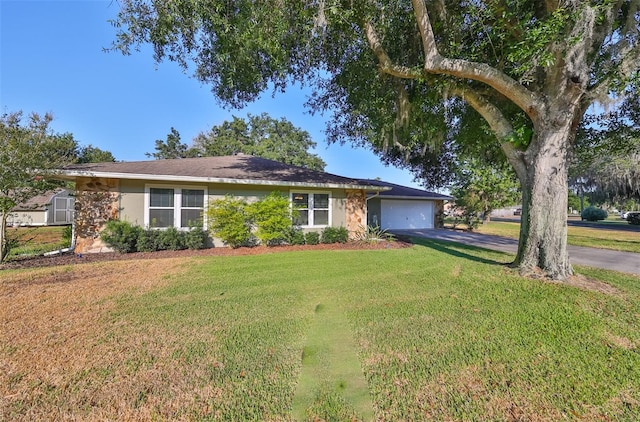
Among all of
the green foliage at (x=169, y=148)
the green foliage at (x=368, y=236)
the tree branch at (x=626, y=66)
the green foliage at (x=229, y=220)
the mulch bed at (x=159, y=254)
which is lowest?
the mulch bed at (x=159, y=254)

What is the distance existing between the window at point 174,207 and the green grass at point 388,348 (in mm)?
4245

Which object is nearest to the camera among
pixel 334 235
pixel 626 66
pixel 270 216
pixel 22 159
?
pixel 626 66

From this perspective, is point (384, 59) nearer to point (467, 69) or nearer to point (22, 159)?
point (467, 69)

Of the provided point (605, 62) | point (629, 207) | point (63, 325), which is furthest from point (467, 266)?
point (629, 207)

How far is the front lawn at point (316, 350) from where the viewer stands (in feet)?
7.09

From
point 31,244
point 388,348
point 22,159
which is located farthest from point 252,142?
point 388,348

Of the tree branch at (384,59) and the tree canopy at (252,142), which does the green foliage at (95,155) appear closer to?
the tree canopy at (252,142)

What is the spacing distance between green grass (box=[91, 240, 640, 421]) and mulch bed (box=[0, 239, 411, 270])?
10.2ft

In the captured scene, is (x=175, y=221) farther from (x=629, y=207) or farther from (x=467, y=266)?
(x=629, y=207)

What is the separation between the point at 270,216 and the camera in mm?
9523

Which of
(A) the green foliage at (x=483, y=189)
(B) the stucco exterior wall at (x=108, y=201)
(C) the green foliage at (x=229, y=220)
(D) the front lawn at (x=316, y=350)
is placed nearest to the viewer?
(D) the front lawn at (x=316, y=350)

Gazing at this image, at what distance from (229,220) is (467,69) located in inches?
302

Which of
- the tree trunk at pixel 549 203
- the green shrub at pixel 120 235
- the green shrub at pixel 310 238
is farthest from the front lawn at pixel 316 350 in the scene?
the green shrub at pixel 310 238

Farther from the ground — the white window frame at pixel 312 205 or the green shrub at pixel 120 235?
the white window frame at pixel 312 205
